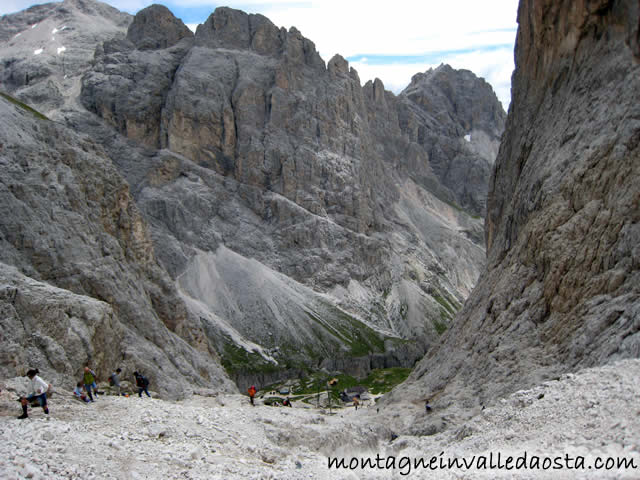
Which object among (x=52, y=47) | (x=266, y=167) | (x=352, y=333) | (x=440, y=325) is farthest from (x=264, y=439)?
(x=52, y=47)

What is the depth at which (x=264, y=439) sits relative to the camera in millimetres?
24297

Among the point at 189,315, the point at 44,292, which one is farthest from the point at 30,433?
the point at 189,315

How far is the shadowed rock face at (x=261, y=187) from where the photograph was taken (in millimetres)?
114500

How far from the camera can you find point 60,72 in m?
152

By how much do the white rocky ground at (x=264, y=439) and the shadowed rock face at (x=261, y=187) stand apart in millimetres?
80364

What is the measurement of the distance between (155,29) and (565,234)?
14355 cm

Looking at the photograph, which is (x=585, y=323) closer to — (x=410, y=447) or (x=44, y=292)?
(x=410, y=447)

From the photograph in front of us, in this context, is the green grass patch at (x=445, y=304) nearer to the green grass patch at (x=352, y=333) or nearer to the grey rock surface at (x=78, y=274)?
the green grass patch at (x=352, y=333)

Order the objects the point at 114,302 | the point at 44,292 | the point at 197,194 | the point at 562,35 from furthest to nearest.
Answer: the point at 197,194 < the point at 114,302 < the point at 562,35 < the point at 44,292

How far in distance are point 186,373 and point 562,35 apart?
127 feet

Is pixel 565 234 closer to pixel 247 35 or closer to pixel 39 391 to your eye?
pixel 39 391

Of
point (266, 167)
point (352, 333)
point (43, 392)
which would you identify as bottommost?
point (352, 333)

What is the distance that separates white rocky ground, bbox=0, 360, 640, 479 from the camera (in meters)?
16.4

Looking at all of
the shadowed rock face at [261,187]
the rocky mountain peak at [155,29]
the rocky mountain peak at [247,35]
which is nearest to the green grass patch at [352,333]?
the shadowed rock face at [261,187]
